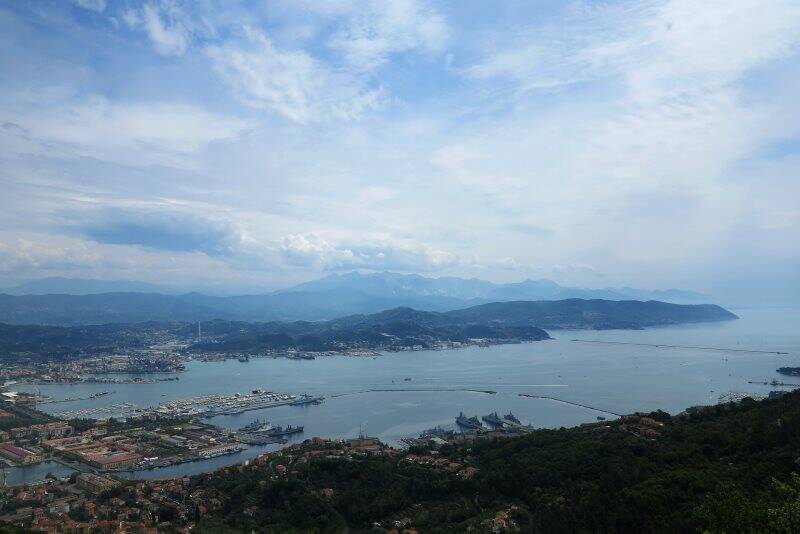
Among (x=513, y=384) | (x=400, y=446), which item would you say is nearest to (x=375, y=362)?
(x=513, y=384)

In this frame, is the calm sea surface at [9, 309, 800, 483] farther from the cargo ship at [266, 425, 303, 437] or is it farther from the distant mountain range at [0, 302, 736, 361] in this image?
the distant mountain range at [0, 302, 736, 361]

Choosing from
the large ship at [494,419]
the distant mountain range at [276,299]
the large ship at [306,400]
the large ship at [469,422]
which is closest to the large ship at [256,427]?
the large ship at [306,400]

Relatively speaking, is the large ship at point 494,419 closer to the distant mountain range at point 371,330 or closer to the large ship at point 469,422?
the large ship at point 469,422

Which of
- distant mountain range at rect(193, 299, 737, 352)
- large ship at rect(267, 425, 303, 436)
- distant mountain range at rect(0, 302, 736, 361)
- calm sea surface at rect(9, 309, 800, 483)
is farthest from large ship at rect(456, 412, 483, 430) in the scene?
distant mountain range at rect(193, 299, 737, 352)

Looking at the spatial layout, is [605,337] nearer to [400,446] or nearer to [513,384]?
[513,384]

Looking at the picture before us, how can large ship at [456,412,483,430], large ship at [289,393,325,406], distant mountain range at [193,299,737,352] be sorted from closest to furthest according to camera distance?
large ship at [456,412,483,430] < large ship at [289,393,325,406] < distant mountain range at [193,299,737,352]

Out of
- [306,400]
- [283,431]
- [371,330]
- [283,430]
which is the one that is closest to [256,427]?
[283,430]
